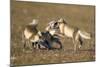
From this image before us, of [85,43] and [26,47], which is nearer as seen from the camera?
[26,47]

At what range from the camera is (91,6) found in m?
2.74

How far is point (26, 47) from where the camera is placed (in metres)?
2.40

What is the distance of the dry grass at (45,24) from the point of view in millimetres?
2346

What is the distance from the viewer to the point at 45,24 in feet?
8.14

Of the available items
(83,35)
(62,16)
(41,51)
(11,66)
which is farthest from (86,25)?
(11,66)

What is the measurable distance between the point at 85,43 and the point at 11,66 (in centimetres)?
102

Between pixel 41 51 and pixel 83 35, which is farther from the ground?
pixel 83 35

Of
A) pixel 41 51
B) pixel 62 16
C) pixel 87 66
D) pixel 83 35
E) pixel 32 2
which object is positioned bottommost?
pixel 87 66

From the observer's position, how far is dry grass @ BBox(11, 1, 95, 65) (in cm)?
235
